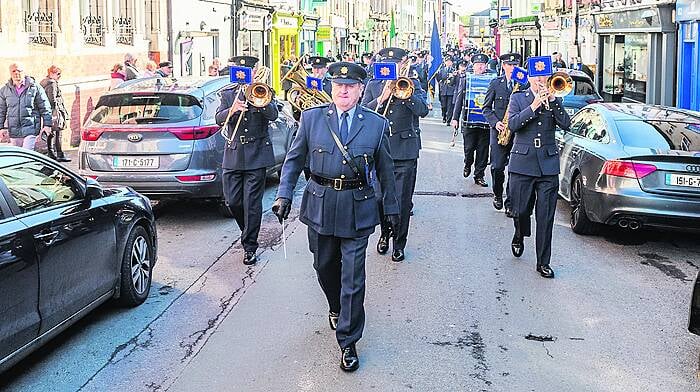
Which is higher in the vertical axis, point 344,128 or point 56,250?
point 344,128

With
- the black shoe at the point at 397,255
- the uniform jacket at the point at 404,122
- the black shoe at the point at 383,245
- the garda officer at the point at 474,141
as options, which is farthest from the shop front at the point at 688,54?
the black shoe at the point at 397,255

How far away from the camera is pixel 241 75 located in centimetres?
843

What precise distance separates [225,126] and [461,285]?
2.75 m

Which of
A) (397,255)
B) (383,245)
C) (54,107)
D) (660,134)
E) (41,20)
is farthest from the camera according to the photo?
(41,20)

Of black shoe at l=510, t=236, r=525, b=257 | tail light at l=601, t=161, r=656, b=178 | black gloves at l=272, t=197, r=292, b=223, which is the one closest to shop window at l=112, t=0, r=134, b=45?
black shoe at l=510, t=236, r=525, b=257

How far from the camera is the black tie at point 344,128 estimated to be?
18.2 feet

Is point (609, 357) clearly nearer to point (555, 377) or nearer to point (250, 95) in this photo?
point (555, 377)

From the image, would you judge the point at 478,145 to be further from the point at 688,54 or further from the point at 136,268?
the point at 688,54

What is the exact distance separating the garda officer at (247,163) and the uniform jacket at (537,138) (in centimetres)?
227

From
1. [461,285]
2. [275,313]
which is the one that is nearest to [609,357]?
[461,285]

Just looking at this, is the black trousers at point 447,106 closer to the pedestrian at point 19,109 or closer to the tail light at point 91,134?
the pedestrian at point 19,109

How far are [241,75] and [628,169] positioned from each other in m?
3.81

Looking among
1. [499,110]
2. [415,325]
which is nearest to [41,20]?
[499,110]

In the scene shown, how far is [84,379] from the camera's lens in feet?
17.3
